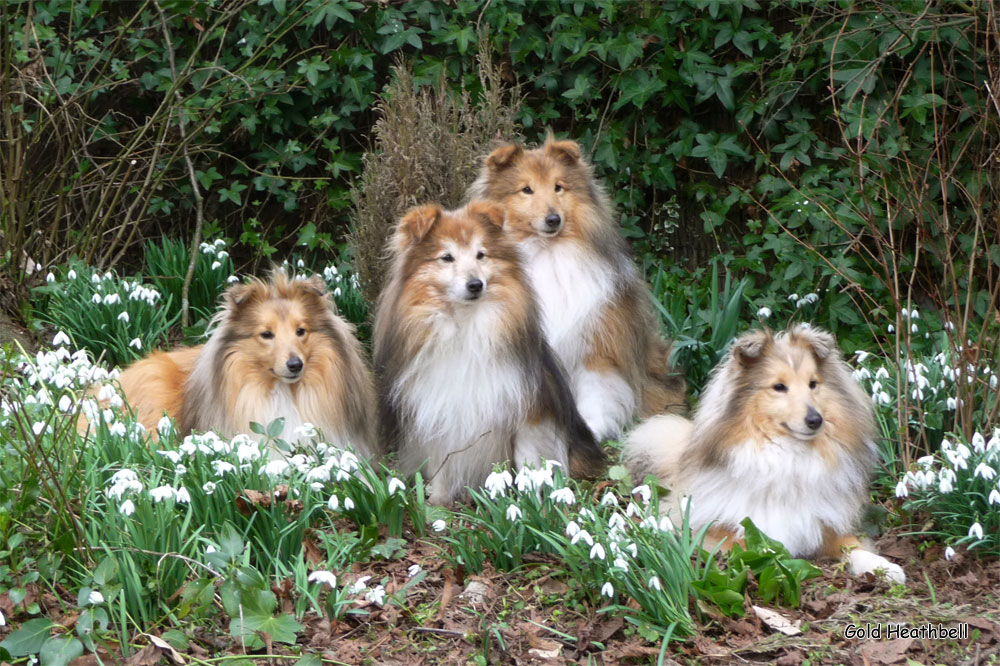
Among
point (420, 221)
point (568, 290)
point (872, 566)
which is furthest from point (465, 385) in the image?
point (872, 566)

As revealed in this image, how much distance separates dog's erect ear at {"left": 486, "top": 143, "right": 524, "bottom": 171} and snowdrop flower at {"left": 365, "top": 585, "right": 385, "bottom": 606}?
98.2 inches

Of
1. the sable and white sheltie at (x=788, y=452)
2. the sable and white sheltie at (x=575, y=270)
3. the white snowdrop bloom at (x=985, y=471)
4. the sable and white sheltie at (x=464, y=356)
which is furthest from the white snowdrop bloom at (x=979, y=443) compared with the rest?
the sable and white sheltie at (x=575, y=270)

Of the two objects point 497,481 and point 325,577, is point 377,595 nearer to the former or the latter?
point 325,577

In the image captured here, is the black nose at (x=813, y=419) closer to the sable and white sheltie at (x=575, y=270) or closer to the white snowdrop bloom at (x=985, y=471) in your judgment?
the white snowdrop bloom at (x=985, y=471)

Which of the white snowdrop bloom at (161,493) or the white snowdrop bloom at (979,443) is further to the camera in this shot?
the white snowdrop bloom at (979,443)

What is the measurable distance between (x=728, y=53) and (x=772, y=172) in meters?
0.84

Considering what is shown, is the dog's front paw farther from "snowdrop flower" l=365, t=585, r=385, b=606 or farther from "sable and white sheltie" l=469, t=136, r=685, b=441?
"snowdrop flower" l=365, t=585, r=385, b=606

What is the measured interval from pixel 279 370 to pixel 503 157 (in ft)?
5.18

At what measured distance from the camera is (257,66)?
787 cm

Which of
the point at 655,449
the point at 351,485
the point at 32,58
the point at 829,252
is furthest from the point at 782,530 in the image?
the point at 32,58

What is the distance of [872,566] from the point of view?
173 inches

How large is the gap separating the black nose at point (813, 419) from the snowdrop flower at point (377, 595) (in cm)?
171

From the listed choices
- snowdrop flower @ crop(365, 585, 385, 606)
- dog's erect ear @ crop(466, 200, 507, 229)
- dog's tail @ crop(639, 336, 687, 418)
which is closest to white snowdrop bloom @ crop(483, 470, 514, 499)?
snowdrop flower @ crop(365, 585, 385, 606)

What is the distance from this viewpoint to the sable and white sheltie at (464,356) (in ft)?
16.0
